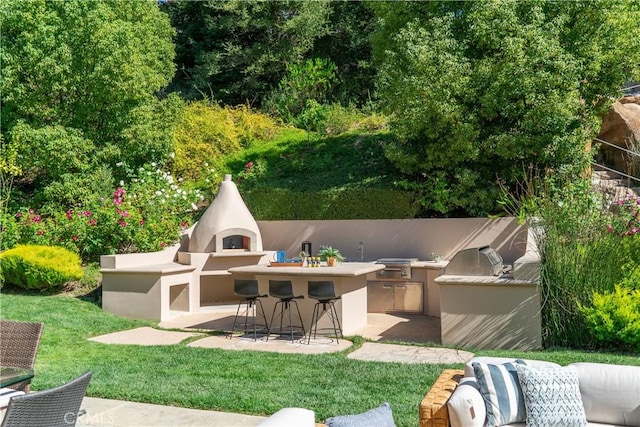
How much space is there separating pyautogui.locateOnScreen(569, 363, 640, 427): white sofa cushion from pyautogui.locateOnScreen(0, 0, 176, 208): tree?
533 inches

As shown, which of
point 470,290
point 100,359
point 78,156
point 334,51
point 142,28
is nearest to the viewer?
point 100,359

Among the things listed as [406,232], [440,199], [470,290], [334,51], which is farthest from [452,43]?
[334,51]

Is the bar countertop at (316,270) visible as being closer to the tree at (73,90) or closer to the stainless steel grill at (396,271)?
the stainless steel grill at (396,271)

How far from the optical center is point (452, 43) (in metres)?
12.2

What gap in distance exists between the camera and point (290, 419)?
3039mm

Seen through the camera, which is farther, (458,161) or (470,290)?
(458,161)

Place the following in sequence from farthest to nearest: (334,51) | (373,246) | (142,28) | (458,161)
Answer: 1. (334,51)
2. (142,28)
3. (373,246)
4. (458,161)

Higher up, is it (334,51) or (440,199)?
(334,51)

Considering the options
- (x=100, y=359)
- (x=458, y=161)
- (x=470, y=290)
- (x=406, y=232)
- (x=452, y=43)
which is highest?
(x=452, y=43)

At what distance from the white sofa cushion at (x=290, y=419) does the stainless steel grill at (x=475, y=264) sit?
5734 millimetres

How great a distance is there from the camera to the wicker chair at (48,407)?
3.21 meters

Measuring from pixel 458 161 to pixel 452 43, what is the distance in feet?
8.61

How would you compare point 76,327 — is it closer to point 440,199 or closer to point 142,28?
point 440,199

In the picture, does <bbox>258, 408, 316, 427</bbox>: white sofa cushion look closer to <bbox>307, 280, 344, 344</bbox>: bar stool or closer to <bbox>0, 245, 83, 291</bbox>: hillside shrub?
<bbox>307, 280, 344, 344</bbox>: bar stool
